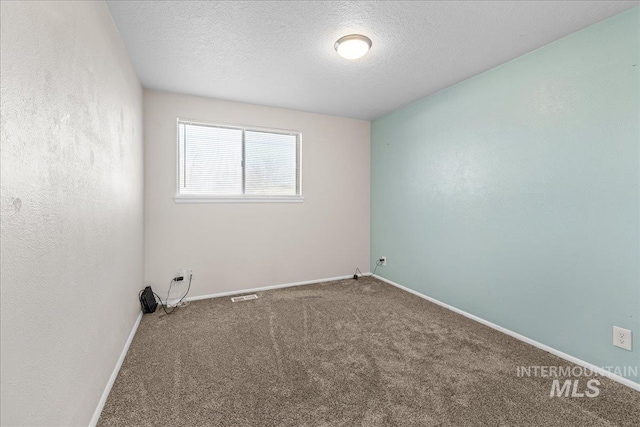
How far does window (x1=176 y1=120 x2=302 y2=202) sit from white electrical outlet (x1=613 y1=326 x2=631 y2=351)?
3221 mm

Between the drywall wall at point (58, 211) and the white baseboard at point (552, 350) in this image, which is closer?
the drywall wall at point (58, 211)

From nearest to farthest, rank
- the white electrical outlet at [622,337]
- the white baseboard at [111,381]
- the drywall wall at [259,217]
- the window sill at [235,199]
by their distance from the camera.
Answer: the white baseboard at [111,381] → the white electrical outlet at [622,337] → the drywall wall at [259,217] → the window sill at [235,199]

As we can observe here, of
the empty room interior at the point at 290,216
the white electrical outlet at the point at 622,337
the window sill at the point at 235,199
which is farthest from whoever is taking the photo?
the window sill at the point at 235,199

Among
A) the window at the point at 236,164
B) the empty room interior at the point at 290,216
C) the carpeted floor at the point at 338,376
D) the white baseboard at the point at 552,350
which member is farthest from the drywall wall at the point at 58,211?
the white baseboard at the point at 552,350

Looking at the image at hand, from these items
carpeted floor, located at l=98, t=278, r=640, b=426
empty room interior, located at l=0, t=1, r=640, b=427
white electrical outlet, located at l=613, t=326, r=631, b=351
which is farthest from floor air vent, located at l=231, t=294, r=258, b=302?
white electrical outlet, located at l=613, t=326, r=631, b=351

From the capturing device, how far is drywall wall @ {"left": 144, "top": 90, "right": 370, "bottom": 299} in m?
3.19

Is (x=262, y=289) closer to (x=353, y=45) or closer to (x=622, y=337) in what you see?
(x=353, y=45)

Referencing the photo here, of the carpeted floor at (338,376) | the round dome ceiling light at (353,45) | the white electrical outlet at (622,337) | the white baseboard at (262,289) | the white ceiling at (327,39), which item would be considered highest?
the white ceiling at (327,39)

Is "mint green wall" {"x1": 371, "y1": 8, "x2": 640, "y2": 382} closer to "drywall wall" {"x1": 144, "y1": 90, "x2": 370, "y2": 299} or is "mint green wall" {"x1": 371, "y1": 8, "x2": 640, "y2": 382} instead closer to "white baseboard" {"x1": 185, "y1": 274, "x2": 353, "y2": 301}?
"drywall wall" {"x1": 144, "y1": 90, "x2": 370, "y2": 299}

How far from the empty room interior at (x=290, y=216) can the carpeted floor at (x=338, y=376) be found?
18mm

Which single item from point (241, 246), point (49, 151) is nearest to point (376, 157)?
point (241, 246)

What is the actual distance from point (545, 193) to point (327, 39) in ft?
6.92

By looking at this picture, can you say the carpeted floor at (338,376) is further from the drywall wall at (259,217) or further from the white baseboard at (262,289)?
the drywall wall at (259,217)

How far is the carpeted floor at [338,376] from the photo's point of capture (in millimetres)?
1545
